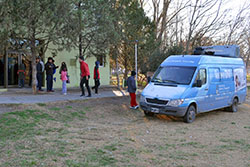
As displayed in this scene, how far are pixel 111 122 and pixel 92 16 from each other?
633cm

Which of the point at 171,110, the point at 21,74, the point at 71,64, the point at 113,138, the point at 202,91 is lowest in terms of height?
the point at 113,138

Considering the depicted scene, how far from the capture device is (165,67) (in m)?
10.4

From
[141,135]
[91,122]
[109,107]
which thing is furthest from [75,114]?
[141,135]

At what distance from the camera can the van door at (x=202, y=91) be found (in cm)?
947

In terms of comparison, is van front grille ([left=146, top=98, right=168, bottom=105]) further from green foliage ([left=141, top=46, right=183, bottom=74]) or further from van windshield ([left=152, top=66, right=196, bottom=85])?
green foliage ([left=141, top=46, right=183, bottom=74])

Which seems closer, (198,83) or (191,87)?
(191,87)

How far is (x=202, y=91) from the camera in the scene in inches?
383

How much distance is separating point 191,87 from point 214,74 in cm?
183

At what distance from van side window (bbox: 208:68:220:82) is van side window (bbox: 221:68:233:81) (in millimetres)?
390

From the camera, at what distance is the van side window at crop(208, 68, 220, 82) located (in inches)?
406

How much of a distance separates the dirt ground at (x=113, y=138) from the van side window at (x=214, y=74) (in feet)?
4.98

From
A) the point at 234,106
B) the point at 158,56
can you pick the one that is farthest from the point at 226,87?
the point at 158,56

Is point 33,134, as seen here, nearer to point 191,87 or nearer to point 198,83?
point 191,87

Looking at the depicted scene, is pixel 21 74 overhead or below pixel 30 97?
overhead
